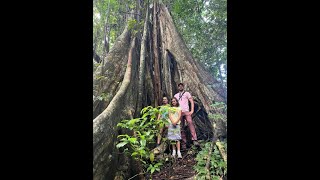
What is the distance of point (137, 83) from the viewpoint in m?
2.79

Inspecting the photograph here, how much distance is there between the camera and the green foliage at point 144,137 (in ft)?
8.02

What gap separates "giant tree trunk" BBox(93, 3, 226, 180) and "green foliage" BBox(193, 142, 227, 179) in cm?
17

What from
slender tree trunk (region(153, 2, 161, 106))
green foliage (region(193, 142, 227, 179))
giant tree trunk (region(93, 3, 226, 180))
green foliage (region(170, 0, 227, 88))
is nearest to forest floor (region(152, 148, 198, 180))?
green foliage (region(193, 142, 227, 179))

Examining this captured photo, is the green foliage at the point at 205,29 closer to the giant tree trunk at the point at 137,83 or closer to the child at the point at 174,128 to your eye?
the giant tree trunk at the point at 137,83

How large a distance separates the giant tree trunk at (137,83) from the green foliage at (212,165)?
0.57 feet

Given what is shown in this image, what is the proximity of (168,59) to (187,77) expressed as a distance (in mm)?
325

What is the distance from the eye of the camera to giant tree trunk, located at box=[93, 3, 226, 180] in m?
2.47

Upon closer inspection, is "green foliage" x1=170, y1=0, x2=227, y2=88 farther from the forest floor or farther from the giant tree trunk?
the forest floor

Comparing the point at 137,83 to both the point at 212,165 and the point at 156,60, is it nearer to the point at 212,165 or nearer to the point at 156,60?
the point at 156,60

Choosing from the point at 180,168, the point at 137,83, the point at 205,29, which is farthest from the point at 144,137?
the point at 205,29

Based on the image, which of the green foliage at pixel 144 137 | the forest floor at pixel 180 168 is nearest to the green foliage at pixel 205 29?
the green foliage at pixel 144 137

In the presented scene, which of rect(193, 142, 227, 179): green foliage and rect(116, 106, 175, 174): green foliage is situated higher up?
rect(116, 106, 175, 174): green foliage
